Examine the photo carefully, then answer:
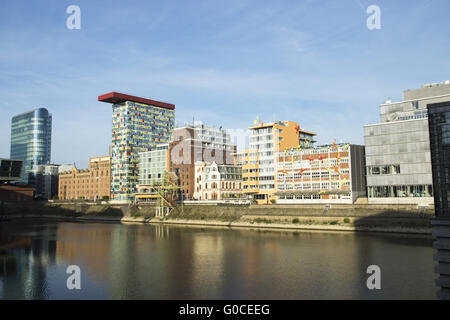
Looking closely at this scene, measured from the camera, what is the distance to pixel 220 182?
140375mm

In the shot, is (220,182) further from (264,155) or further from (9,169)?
(9,169)

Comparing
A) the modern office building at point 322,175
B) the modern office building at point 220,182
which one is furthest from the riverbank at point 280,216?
the modern office building at point 220,182

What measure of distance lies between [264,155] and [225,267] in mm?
77661

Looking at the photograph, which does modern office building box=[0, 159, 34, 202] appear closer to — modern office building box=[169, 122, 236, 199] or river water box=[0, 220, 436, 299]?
modern office building box=[169, 122, 236, 199]

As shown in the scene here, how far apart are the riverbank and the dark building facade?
48996 mm

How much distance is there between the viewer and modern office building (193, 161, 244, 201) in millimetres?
140375

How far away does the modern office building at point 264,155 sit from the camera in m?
124

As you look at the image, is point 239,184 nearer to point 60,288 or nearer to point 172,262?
point 172,262

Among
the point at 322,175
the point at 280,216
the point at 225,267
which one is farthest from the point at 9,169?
the point at 225,267

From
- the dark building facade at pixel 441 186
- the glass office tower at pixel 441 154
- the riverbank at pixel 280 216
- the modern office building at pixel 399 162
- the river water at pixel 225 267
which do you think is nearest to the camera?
the dark building facade at pixel 441 186

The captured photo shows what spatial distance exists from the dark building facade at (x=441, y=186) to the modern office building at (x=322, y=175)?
73353mm

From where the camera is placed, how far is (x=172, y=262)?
56188 mm

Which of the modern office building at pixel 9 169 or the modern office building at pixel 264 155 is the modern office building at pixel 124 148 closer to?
the modern office building at pixel 9 169
